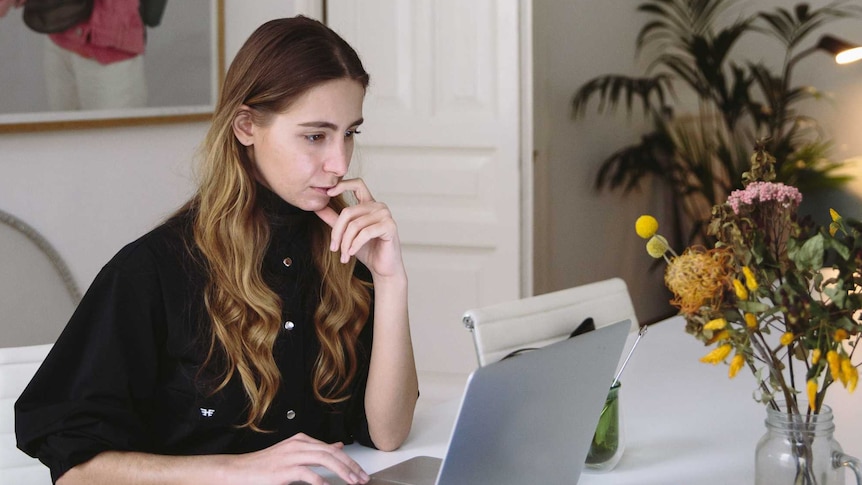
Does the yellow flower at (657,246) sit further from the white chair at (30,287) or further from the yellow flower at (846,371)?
the white chair at (30,287)

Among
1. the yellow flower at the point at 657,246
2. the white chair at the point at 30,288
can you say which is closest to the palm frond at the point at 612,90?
the white chair at the point at 30,288

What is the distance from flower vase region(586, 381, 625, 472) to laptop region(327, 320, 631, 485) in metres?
0.11

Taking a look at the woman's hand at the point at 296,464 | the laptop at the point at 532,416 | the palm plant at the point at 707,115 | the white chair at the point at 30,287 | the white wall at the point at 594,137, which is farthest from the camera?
the palm plant at the point at 707,115

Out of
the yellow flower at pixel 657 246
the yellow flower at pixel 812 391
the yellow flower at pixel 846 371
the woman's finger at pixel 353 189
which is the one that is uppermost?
the woman's finger at pixel 353 189

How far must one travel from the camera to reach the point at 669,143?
5.29 meters

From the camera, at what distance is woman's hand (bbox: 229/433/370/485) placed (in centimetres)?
129

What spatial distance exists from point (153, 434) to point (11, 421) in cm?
24

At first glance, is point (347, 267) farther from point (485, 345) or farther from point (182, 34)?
point (182, 34)

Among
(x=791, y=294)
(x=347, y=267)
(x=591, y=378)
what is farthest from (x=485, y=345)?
(x=791, y=294)

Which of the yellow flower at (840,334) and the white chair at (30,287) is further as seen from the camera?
the white chair at (30,287)

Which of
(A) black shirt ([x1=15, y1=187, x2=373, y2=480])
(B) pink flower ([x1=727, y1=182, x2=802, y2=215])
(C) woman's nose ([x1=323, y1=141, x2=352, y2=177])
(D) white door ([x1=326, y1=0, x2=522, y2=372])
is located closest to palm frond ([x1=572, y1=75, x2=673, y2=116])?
(D) white door ([x1=326, y1=0, x2=522, y2=372])

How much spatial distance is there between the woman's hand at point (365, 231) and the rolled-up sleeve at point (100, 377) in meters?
0.26

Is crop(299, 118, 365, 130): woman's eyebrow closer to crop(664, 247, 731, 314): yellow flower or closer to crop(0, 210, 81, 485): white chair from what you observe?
crop(664, 247, 731, 314): yellow flower

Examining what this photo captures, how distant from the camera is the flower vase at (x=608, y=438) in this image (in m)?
1.44
